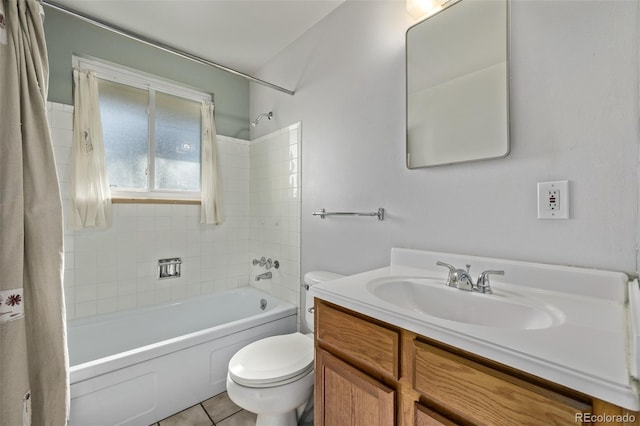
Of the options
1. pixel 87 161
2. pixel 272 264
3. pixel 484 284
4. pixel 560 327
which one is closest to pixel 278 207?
pixel 272 264

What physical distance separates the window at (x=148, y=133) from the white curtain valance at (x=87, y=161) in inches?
4.7

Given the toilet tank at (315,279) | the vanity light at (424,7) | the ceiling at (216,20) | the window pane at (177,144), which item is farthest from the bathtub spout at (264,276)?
the vanity light at (424,7)

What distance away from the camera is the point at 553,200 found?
36.3 inches

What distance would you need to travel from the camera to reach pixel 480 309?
3.02ft

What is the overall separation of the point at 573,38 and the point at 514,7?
0.25m

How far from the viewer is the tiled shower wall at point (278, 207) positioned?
6.77ft

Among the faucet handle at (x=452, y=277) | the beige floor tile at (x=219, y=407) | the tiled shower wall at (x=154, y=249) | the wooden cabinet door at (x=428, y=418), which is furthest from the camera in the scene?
the tiled shower wall at (x=154, y=249)

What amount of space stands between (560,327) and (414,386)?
373mm

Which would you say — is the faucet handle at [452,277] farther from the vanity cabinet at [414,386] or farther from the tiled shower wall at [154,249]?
the tiled shower wall at [154,249]

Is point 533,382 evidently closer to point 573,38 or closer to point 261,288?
point 573,38

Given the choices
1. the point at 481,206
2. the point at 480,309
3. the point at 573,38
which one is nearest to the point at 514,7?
the point at 573,38

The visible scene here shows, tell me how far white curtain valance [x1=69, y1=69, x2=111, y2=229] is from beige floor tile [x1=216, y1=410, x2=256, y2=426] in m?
1.48

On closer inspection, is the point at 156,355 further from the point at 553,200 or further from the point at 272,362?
the point at 553,200

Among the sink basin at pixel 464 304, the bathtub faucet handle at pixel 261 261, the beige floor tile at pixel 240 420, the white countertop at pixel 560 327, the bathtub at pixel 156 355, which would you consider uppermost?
the white countertop at pixel 560 327
